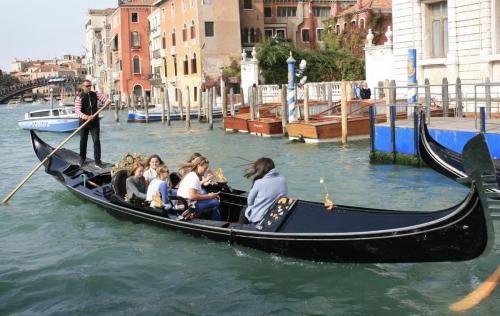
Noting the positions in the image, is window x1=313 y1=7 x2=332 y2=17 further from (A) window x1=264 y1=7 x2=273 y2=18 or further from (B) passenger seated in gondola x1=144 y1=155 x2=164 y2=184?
(B) passenger seated in gondola x1=144 y1=155 x2=164 y2=184

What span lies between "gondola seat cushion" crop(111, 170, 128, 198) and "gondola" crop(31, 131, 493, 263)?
1.81ft

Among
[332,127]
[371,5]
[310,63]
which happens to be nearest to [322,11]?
[371,5]

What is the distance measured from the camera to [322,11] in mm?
30719

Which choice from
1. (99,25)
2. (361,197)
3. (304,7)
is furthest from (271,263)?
(99,25)

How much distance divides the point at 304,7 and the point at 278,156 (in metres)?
19.3

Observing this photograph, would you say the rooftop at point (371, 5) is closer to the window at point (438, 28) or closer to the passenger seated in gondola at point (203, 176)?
the window at point (438, 28)

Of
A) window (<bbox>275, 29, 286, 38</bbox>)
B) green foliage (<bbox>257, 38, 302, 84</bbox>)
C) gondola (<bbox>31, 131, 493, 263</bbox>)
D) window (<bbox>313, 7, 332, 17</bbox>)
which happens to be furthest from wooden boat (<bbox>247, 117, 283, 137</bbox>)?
window (<bbox>313, 7, 332, 17</bbox>)

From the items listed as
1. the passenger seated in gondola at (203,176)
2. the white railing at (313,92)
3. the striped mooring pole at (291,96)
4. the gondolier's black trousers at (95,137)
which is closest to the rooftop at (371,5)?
the white railing at (313,92)

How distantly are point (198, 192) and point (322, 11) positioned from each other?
26230 millimetres

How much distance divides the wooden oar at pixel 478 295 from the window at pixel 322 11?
2685 centimetres

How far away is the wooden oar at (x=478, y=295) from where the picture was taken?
406 centimetres

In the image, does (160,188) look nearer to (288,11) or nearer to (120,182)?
(120,182)

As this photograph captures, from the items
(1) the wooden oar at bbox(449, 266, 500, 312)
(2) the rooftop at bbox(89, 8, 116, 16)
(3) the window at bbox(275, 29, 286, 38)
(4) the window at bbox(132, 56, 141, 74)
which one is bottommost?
(1) the wooden oar at bbox(449, 266, 500, 312)

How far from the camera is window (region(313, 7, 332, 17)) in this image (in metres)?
30.5
